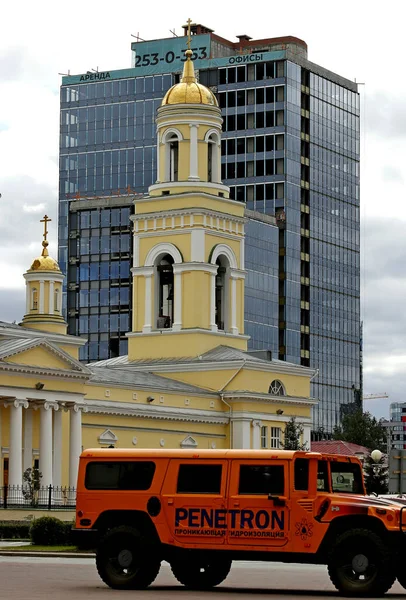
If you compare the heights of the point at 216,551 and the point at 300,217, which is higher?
the point at 300,217

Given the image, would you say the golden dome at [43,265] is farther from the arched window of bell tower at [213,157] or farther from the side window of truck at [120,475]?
the side window of truck at [120,475]

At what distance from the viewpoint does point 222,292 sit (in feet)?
299

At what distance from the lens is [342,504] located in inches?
1222

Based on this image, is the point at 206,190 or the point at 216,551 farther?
the point at 206,190

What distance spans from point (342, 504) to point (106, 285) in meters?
131

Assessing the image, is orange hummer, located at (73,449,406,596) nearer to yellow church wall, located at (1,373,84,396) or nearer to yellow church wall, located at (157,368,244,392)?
yellow church wall, located at (1,373,84,396)

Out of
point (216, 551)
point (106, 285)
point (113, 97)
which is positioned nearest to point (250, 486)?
point (216, 551)

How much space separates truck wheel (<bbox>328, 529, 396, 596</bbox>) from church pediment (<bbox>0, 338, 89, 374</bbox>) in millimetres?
41482

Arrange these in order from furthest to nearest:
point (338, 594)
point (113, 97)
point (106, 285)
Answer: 1. point (113, 97)
2. point (106, 285)
3. point (338, 594)

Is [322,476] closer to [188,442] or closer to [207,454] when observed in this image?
[207,454]

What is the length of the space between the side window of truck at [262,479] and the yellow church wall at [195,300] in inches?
2181

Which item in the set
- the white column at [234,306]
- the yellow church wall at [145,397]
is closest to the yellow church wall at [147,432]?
the yellow church wall at [145,397]

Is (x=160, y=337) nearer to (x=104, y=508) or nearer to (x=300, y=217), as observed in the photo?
(x=104, y=508)

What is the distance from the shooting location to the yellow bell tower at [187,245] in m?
88.1
